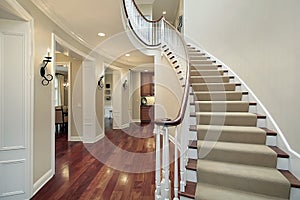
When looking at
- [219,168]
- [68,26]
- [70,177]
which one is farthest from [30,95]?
[219,168]

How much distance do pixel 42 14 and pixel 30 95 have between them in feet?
4.42

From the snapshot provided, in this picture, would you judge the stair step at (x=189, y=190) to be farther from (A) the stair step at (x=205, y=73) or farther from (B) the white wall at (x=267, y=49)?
(A) the stair step at (x=205, y=73)

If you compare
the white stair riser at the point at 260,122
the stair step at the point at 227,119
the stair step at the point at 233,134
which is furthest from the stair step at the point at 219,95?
the stair step at the point at 233,134

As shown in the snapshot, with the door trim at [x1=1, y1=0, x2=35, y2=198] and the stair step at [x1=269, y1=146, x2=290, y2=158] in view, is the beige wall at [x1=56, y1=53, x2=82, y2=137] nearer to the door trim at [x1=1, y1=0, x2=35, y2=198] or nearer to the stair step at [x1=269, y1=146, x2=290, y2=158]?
the door trim at [x1=1, y1=0, x2=35, y2=198]

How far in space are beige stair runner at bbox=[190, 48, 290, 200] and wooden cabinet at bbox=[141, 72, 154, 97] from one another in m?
7.14

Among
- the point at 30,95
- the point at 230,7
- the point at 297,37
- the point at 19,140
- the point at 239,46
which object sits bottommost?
the point at 19,140

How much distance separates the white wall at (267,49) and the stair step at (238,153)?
289 mm

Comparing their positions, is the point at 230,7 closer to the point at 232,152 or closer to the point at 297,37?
the point at 297,37

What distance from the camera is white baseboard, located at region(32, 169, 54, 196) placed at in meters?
2.67

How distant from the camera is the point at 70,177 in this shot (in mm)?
3189

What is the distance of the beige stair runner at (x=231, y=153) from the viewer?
185 cm

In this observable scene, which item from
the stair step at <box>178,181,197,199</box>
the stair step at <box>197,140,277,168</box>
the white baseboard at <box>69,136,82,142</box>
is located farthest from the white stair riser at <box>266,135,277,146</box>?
the white baseboard at <box>69,136,82,142</box>

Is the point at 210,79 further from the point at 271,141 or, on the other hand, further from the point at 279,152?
the point at 279,152

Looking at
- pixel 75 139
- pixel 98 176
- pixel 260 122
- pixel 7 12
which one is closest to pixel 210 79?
pixel 260 122
